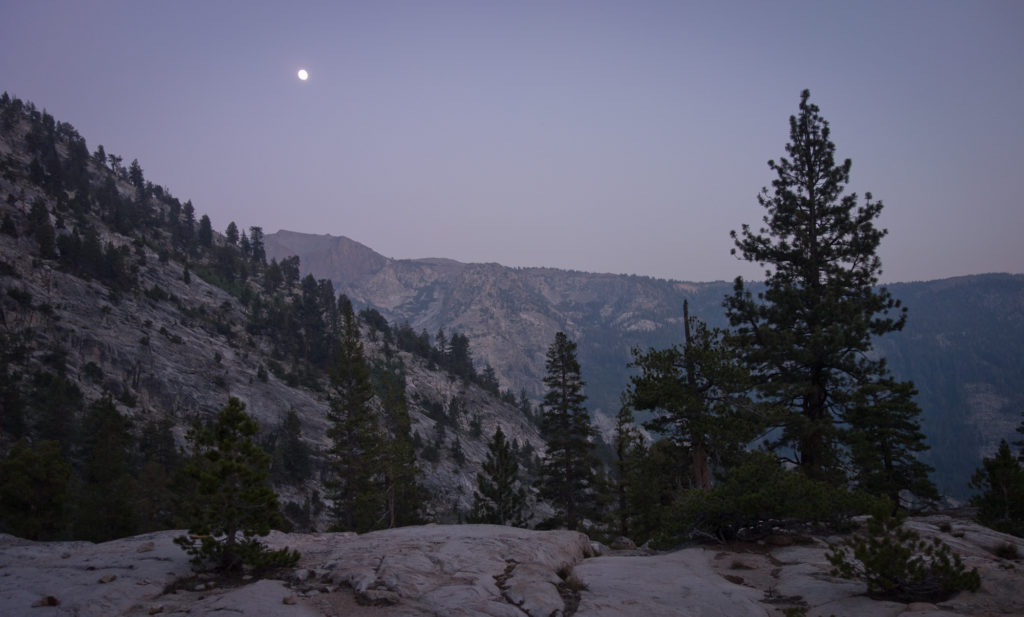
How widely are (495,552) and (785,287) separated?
53.5 ft

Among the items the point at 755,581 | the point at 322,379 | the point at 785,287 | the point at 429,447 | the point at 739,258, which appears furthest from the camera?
the point at 322,379

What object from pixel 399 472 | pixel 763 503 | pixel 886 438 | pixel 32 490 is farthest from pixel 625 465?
pixel 32 490

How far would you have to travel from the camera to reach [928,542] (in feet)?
39.3

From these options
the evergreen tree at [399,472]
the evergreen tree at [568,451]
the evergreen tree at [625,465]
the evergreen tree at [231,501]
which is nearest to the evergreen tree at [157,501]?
the evergreen tree at [399,472]

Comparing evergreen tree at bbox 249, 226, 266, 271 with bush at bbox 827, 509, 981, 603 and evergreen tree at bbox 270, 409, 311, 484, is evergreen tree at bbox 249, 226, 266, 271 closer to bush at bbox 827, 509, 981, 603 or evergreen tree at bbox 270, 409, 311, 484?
evergreen tree at bbox 270, 409, 311, 484

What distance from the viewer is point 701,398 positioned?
61.6 feet

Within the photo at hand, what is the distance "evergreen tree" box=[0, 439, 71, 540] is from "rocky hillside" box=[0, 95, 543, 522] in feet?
91.0

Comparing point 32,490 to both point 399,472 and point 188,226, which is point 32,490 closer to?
point 399,472

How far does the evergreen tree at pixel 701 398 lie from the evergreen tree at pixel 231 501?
12.7 metres

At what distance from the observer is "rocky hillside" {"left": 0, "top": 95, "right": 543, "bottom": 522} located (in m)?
60.3

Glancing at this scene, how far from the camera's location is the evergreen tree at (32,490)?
63.5 feet

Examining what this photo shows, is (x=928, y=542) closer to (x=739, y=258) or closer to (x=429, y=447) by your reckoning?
(x=739, y=258)

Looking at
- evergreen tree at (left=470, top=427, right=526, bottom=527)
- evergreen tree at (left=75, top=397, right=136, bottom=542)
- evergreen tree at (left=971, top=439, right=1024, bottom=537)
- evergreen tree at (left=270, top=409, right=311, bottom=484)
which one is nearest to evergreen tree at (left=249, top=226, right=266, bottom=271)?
evergreen tree at (left=270, top=409, right=311, bottom=484)

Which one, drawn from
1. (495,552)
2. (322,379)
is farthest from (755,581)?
(322,379)
